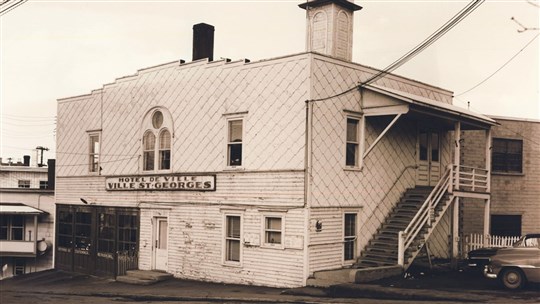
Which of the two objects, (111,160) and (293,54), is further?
(111,160)

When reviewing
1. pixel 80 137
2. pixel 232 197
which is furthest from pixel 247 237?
pixel 80 137

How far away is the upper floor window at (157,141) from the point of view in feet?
83.6

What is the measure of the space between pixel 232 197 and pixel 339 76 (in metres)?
5.77

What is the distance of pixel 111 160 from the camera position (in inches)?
1096

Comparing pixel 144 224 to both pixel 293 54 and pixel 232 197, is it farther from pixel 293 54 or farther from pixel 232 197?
pixel 293 54

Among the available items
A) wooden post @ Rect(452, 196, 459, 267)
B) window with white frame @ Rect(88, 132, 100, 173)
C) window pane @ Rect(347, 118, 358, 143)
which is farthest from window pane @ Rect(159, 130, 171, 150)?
wooden post @ Rect(452, 196, 459, 267)

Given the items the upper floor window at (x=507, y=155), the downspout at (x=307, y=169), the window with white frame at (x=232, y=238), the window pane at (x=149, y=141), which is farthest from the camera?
the upper floor window at (x=507, y=155)

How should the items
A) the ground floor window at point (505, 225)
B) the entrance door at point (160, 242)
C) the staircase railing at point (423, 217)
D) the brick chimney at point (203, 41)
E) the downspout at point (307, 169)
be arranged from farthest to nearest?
the ground floor window at point (505, 225), the brick chimney at point (203, 41), the entrance door at point (160, 242), the staircase railing at point (423, 217), the downspout at point (307, 169)

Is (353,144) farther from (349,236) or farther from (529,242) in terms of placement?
(529,242)

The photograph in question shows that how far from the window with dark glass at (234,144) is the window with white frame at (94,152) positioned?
8878mm

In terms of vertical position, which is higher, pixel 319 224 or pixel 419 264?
pixel 319 224

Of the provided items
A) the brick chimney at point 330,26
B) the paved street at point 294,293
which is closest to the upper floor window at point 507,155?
the paved street at point 294,293

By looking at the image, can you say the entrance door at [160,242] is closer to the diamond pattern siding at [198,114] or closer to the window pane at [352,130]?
the diamond pattern siding at [198,114]

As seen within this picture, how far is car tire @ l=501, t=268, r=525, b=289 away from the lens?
1752cm
